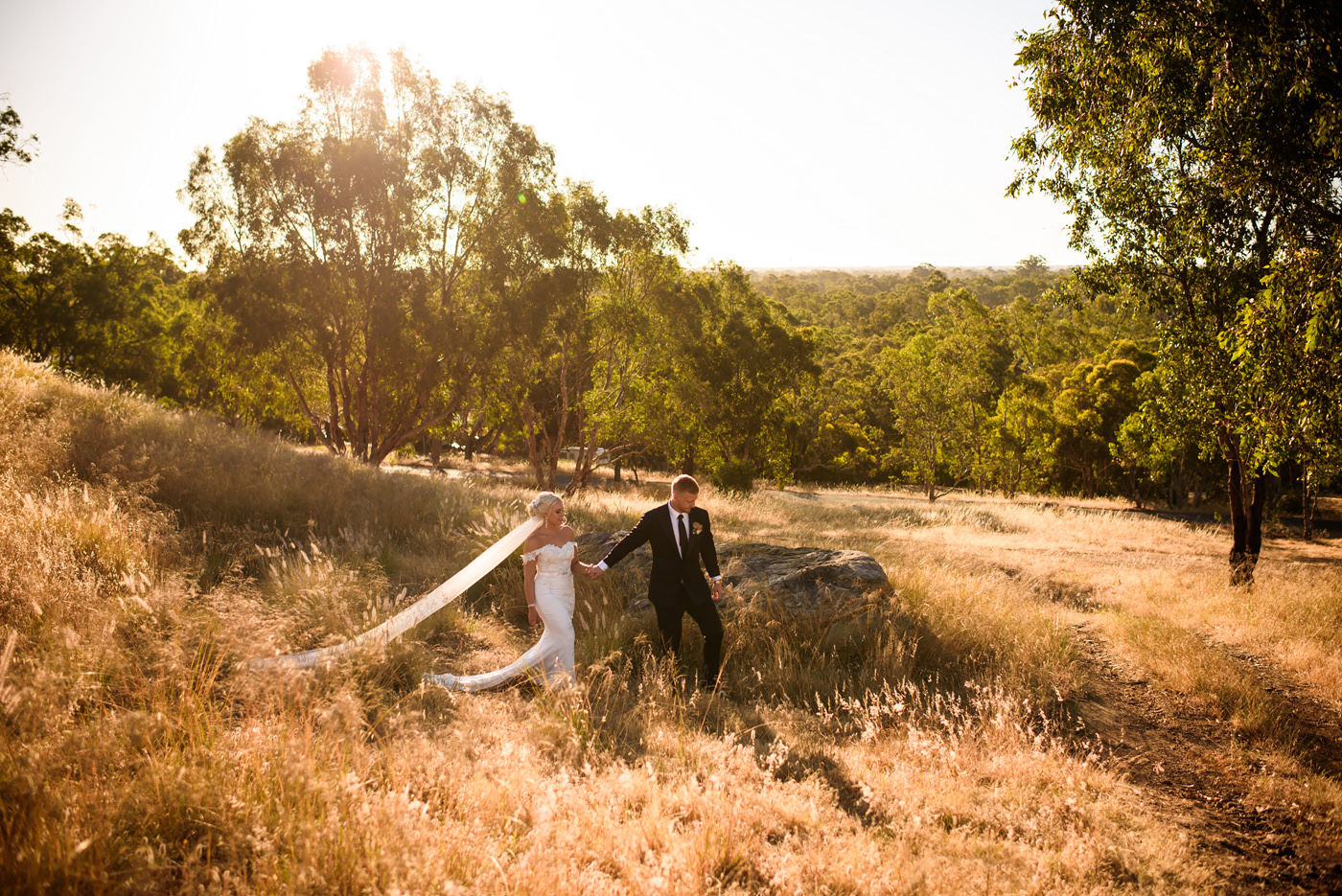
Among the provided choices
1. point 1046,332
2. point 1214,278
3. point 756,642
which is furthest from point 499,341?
point 1046,332

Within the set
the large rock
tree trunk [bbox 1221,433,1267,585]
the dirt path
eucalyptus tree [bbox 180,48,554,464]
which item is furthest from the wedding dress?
eucalyptus tree [bbox 180,48,554,464]

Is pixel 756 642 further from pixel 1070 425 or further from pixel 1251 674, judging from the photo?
pixel 1070 425

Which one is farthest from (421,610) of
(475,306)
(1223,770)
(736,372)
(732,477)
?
(736,372)

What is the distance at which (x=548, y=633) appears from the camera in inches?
231

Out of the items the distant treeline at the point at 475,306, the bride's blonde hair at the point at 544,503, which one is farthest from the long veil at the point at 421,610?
the distant treeline at the point at 475,306

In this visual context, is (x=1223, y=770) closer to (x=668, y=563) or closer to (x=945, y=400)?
(x=668, y=563)

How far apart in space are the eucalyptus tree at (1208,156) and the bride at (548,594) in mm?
6696

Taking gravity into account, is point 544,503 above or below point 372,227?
below

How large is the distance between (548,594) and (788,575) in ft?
10.8

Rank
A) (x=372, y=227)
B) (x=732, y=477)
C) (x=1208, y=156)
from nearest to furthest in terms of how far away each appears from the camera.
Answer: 1. (x=1208, y=156)
2. (x=372, y=227)
3. (x=732, y=477)

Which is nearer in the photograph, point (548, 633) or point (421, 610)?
point (548, 633)

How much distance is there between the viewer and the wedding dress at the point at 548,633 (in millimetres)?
5531

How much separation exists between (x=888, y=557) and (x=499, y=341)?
13.7m

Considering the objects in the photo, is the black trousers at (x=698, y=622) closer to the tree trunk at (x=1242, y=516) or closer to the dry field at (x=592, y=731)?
the dry field at (x=592, y=731)
